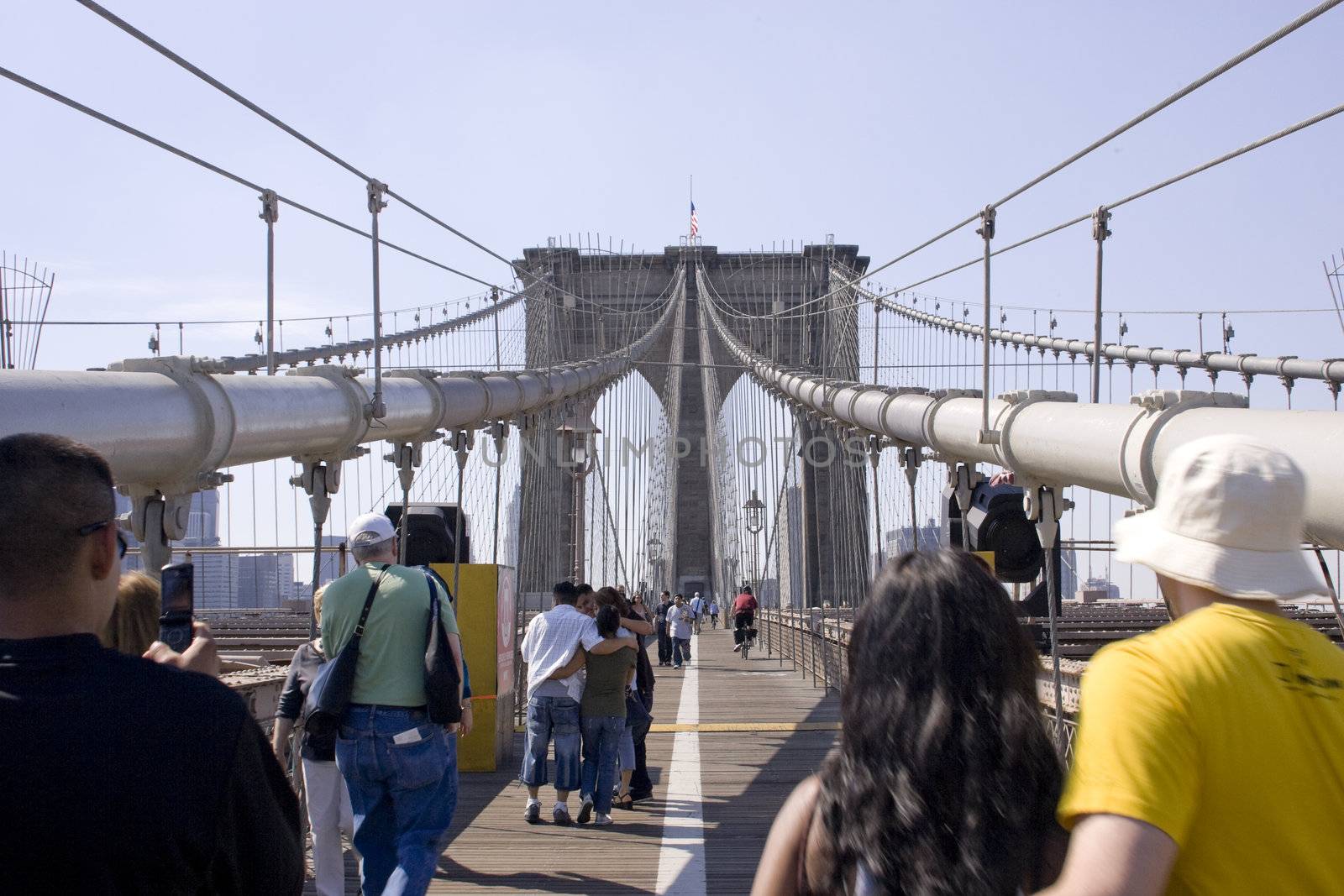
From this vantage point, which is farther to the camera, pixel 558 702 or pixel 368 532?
pixel 558 702

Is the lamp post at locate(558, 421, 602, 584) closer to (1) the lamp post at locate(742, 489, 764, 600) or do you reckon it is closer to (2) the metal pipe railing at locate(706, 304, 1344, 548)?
(2) the metal pipe railing at locate(706, 304, 1344, 548)

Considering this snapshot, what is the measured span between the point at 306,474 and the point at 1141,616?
12.3m

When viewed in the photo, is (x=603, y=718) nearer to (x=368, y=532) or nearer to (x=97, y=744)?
(x=368, y=532)

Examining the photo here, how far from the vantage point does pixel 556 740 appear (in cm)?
636

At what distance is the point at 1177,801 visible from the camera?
1.37 metres

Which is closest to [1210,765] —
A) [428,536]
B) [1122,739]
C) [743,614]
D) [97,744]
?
[1122,739]

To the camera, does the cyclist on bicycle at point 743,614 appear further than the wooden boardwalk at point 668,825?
Yes

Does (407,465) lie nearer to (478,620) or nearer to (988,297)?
(478,620)

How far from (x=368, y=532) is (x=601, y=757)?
100 inches

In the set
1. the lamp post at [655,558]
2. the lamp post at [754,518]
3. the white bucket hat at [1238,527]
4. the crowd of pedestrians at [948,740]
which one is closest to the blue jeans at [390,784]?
the crowd of pedestrians at [948,740]

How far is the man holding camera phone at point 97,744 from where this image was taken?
139 cm

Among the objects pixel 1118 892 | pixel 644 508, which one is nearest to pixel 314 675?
pixel 1118 892

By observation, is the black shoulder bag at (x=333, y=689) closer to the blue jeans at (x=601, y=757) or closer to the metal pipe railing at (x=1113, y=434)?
the metal pipe railing at (x=1113, y=434)

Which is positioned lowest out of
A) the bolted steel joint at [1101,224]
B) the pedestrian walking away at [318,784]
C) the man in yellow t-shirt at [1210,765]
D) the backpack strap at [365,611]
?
the pedestrian walking away at [318,784]
